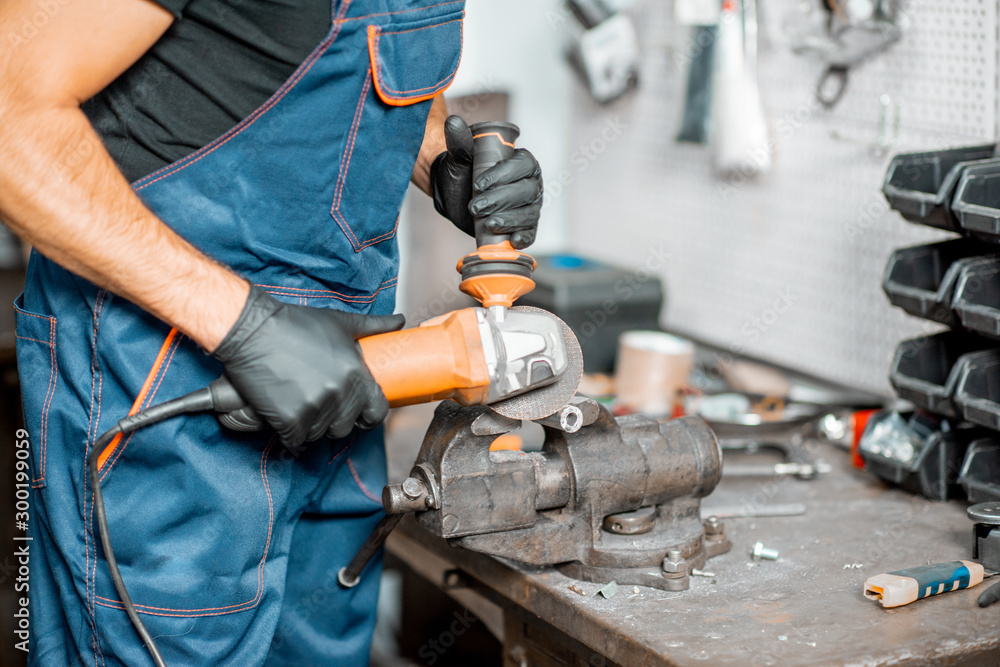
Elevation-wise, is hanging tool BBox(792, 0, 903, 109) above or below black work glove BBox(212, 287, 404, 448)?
above

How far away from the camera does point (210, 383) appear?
1.04 meters

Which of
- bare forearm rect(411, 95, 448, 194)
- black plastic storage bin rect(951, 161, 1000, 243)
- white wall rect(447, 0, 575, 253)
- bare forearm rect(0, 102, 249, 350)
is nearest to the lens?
bare forearm rect(0, 102, 249, 350)

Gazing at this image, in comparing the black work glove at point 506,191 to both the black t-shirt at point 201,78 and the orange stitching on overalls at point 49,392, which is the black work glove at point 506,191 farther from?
the orange stitching on overalls at point 49,392

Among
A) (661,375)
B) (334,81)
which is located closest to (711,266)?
(661,375)

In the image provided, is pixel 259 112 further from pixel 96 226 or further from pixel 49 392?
pixel 49 392

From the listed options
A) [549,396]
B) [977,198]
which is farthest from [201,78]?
[977,198]

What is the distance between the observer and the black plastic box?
210cm

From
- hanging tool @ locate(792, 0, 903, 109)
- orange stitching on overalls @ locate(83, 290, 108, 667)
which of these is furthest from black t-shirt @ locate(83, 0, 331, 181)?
hanging tool @ locate(792, 0, 903, 109)

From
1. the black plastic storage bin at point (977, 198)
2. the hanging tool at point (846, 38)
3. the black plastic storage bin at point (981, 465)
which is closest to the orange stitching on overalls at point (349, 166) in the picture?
the black plastic storage bin at point (977, 198)

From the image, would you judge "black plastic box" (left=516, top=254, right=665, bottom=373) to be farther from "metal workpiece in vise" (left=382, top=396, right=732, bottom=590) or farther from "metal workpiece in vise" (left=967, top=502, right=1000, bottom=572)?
"metal workpiece in vise" (left=967, top=502, right=1000, bottom=572)

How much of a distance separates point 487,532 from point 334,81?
1.80 ft

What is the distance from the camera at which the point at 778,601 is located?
→ 1.10 meters

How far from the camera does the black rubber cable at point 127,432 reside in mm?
989

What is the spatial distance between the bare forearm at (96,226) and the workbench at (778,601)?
1.68ft
